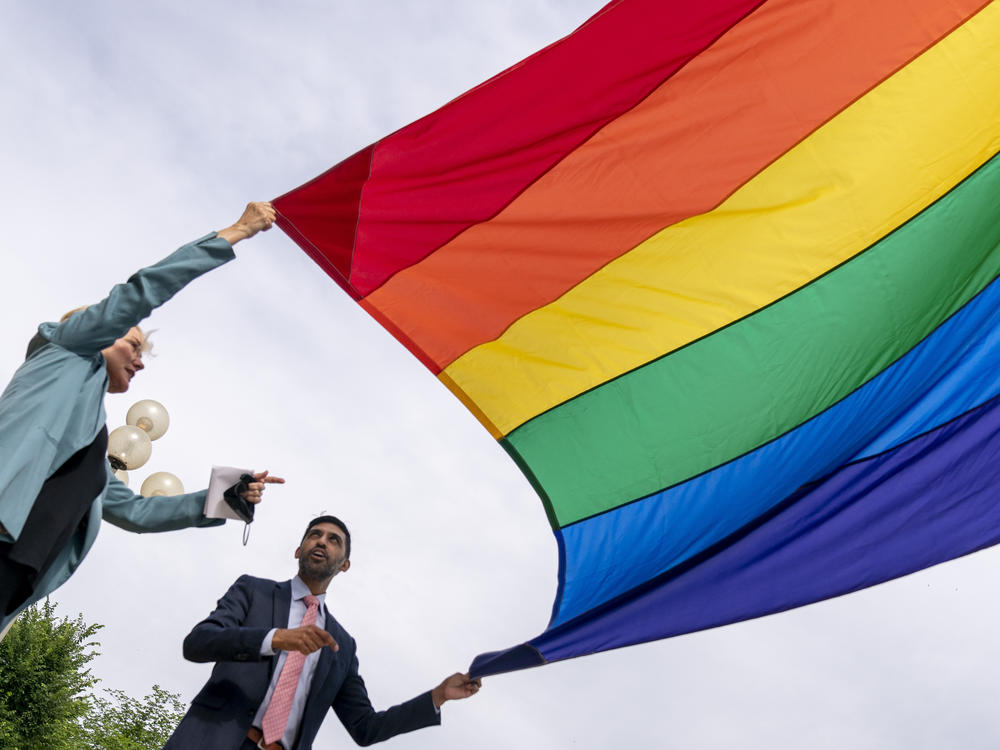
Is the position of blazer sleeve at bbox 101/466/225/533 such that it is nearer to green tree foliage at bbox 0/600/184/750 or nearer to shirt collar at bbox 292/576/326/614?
shirt collar at bbox 292/576/326/614

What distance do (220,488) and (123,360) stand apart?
0.60 meters

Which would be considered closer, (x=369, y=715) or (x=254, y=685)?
(x=254, y=685)

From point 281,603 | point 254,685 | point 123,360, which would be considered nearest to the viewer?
point 123,360

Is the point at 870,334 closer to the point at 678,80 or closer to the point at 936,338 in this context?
the point at 936,338

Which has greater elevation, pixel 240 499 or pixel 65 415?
pixel 240 499

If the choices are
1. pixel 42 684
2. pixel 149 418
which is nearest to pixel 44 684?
pixel 42 684

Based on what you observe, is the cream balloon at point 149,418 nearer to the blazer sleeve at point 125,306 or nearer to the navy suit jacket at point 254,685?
the navy suit jacket at point 254,685

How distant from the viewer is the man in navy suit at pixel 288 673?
3.49 meters

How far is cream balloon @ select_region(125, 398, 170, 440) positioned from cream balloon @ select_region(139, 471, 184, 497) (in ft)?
2.02

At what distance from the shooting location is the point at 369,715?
13.8ft

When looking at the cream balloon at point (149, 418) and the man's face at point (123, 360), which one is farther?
the cream balloon at point (149, 418)

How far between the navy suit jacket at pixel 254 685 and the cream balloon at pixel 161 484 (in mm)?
3346

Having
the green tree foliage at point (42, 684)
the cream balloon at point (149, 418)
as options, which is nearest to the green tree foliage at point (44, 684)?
the green tree foliage at point (42, 684)

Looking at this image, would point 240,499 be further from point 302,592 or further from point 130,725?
point 130,725
